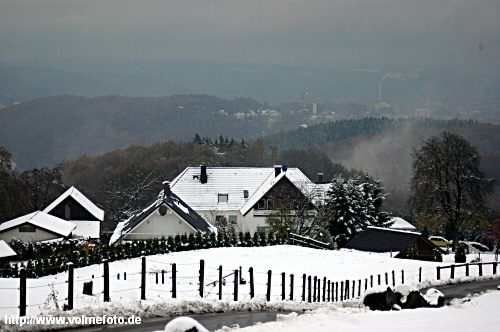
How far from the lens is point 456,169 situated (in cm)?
5712

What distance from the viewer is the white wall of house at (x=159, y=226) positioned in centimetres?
4709

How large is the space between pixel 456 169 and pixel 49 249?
34.0m

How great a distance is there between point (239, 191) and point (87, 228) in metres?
14.3

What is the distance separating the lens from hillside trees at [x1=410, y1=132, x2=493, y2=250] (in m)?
57.0

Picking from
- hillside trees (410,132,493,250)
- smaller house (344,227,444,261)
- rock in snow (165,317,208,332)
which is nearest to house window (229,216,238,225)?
hillside trees (410,132,493,250)

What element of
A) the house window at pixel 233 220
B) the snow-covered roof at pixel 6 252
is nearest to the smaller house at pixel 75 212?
the house window at pixel 233 220

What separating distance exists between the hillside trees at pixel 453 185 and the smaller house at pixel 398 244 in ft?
30.6

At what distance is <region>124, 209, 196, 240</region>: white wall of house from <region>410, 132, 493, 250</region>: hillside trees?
2038 cm

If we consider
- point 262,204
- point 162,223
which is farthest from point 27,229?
point 262,204

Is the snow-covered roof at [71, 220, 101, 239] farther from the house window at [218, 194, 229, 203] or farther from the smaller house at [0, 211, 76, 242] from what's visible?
the house window at [218, 194, 229, 203]

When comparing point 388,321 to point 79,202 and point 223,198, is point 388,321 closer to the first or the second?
point 223,198

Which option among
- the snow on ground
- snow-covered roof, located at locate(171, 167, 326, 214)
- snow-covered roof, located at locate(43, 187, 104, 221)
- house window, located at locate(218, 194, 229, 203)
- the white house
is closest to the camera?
the snow on ground

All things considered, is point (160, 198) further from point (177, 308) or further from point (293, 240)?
point (177, 308)

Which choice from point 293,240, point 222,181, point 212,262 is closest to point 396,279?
point 212,262
